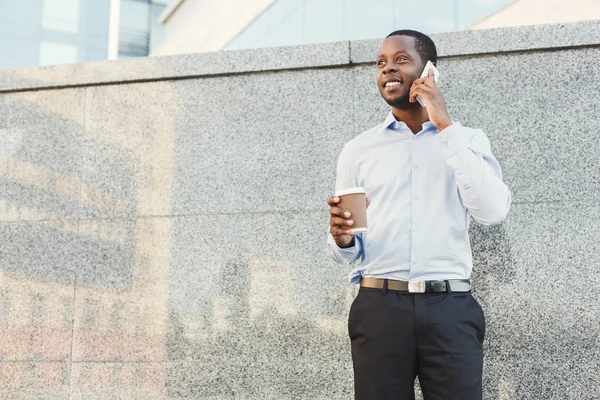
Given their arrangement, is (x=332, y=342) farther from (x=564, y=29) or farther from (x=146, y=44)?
(x=146, y=44)

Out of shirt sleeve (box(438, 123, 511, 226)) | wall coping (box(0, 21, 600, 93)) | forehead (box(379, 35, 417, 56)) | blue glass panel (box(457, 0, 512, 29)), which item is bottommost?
shirt sleeve (box(438, 123, 511, 226))

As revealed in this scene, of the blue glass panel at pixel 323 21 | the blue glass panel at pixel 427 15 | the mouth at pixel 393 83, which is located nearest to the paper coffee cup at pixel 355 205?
the mouth at pixel 393 83

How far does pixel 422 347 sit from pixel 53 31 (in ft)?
21.0

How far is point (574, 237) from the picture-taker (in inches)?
169

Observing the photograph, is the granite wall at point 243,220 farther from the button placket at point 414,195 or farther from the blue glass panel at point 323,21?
the blue glass panel at point 323,21

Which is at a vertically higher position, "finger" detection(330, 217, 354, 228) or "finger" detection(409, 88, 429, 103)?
"finger" detection(409, 88, 429, 103)

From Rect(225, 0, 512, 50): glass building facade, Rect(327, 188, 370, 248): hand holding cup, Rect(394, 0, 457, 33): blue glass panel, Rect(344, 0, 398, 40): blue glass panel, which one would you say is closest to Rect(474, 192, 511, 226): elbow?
Rect(327, 188, 370, 248): hand holding cup

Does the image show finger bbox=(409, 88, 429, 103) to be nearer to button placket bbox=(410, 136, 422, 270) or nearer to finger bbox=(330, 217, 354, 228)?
button placket bbox=(410, 136, 422, 270)

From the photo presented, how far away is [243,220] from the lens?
189 inches

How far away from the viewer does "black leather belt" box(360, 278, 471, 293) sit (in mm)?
2904

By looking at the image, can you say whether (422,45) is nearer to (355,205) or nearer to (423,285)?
(355,205)

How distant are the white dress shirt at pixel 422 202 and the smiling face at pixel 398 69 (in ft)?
0.51

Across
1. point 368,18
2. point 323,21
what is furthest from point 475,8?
point 323,21

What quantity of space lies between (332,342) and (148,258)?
4.46ft
